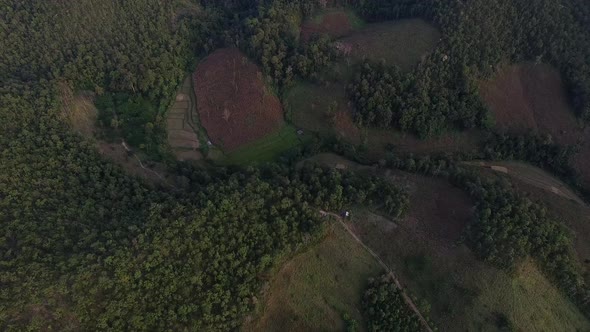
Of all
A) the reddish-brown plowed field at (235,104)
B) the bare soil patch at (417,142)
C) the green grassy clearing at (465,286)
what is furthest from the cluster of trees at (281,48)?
the green grassy clearing at (465,286)

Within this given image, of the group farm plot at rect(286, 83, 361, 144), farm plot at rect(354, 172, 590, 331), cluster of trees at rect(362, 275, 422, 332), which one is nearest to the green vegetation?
farm plot at rect(354, 172, 590, 331)

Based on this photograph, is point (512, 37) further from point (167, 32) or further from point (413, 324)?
point (167, 32)

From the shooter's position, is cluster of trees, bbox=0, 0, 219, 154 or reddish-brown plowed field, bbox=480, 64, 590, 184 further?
reddish-brown plowed field, bbox=480, 64, 590, 184

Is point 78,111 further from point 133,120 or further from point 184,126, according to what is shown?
point 184,126

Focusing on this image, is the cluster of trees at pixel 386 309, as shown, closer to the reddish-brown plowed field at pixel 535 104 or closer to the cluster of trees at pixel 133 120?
the cluster of trees at pixel 133 120

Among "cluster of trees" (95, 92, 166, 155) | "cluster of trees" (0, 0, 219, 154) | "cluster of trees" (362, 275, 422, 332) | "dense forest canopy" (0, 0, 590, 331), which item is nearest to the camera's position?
"dense forest canopy" (0, 0, 590, 331)

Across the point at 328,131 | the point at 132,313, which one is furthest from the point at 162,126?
the point at 132,313

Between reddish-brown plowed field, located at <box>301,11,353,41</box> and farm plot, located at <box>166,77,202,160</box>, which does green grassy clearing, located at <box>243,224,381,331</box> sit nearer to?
farm plot, located at <box>166,77,202,160</box>
